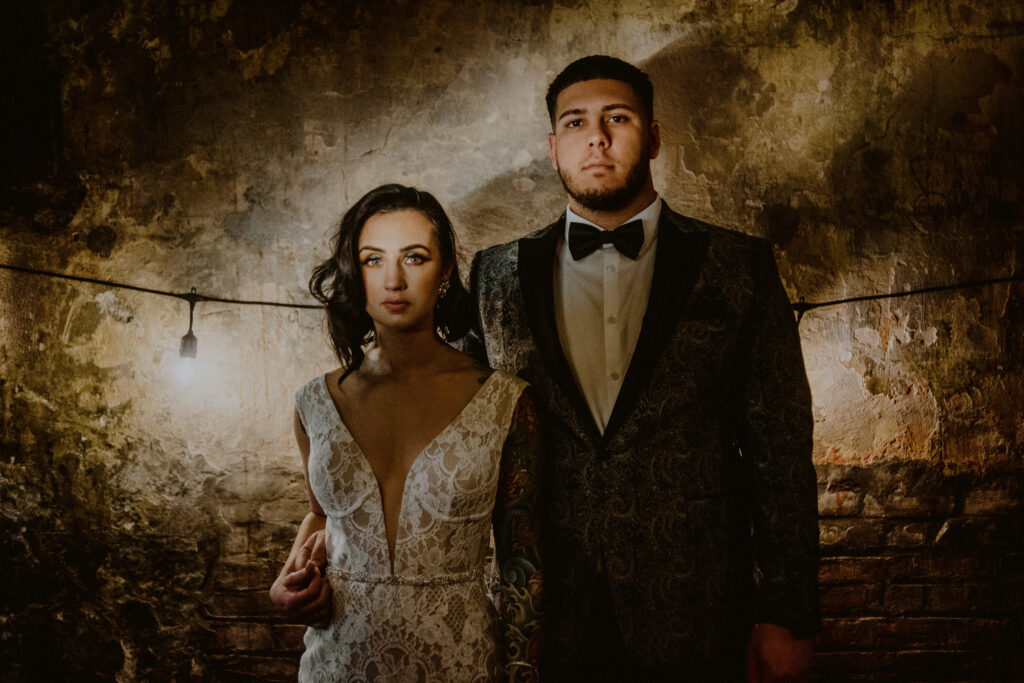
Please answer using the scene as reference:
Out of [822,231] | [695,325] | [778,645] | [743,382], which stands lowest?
[778,645]

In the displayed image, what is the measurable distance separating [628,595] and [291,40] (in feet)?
8.67

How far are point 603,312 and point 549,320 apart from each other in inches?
5.9

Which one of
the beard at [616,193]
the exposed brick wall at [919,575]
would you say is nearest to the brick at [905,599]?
the exposed brick wall at [919,575]

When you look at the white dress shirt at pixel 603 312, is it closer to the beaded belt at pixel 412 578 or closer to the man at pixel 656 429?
the man at pixel 656 429

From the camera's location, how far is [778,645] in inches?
67.0

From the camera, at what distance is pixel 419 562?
5.40ft

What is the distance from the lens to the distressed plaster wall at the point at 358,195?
9.14 ft

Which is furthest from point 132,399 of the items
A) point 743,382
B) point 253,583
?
point 743,382

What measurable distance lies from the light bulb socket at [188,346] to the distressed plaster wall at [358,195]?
220 millimetres

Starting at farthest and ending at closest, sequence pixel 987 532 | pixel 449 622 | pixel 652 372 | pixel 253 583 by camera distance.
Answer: pixel 253 583
pixel 987 532
pixel 652 372
pixel 449 622

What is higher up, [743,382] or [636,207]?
[636,207]

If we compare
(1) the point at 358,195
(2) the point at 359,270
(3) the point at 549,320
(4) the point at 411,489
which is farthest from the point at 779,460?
(1) the point at 358,195

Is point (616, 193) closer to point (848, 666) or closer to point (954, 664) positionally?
point (848, 666)

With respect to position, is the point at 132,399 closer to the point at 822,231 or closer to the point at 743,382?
the point at 743,382
